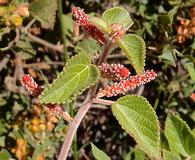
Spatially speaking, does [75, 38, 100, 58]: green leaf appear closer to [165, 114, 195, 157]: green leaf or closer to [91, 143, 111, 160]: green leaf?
[91, 143, 111, 160]: green leaf

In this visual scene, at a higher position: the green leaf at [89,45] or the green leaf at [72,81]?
the green leaf at [72,81]

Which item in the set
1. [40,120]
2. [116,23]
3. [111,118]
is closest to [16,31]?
[40,120]

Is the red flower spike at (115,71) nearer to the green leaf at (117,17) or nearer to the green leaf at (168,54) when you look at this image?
the green leaf at (117,17)


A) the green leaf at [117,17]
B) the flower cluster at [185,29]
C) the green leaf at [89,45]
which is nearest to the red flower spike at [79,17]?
the green leaf at [117,17]

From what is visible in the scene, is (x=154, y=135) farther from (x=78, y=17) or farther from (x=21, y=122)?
(x=21, y=122)

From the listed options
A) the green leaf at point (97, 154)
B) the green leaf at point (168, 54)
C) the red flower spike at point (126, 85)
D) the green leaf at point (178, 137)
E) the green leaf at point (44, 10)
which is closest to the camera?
the red flower spike at point (126, 85)

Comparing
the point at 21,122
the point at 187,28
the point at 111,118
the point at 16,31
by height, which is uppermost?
the point at 16,31

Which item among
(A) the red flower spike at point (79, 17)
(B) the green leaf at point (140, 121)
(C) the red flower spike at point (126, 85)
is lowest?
(B) the green leaf at point (140, 121)

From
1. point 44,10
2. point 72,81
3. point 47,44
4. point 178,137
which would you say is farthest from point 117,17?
point 47,44
